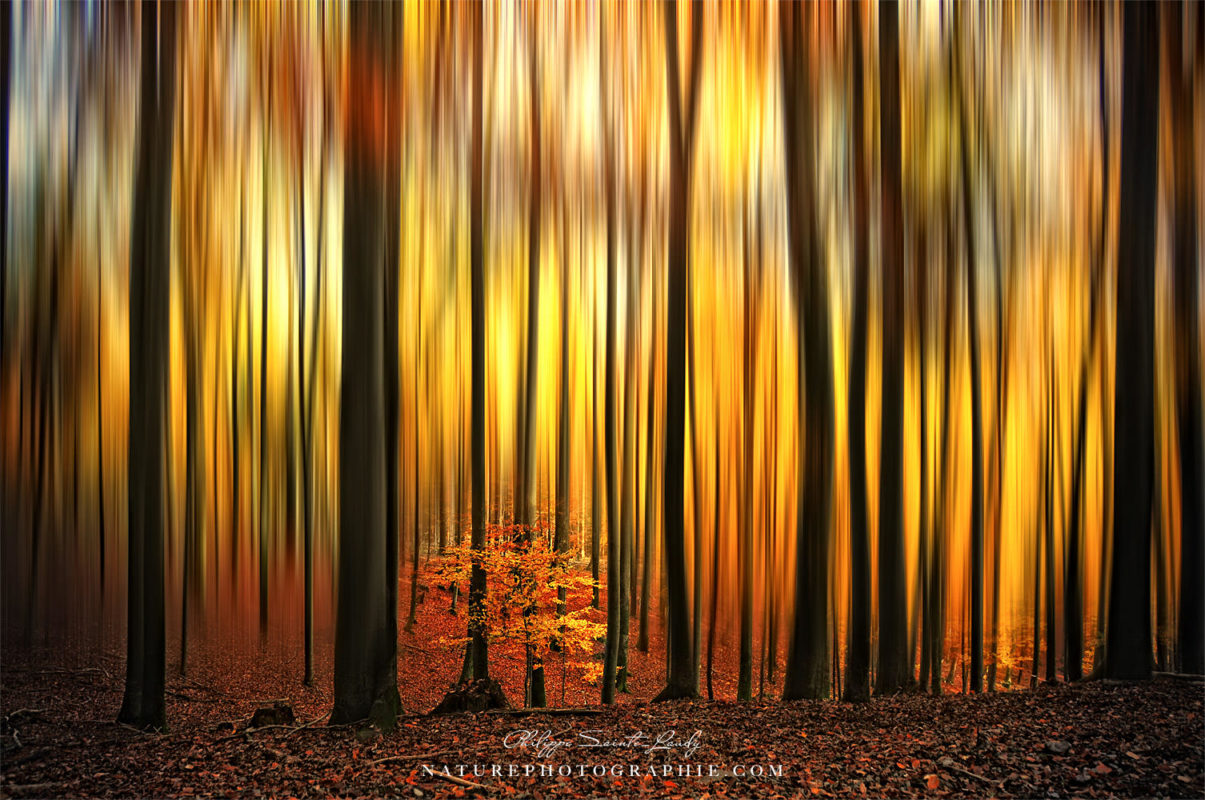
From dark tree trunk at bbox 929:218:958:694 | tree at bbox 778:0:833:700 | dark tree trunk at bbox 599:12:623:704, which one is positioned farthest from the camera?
dark tree trunk at bbox 929:218:958:694

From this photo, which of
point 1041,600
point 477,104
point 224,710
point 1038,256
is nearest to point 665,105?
point 477,104

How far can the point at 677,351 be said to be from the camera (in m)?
6.77

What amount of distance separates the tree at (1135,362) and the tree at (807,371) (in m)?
2.76

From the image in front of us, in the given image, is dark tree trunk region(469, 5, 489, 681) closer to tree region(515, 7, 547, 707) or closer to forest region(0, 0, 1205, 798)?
forest region(0, 0, 1205, 798)

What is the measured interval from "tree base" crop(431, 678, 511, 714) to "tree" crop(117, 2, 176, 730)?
258cm

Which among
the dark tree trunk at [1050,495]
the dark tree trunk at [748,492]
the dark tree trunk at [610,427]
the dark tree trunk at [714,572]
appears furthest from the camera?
the dark tree trunk at [748,492]

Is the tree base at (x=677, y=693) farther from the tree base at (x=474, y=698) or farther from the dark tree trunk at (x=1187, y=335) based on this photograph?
the dark tree trunk at (x=1187, y=335)

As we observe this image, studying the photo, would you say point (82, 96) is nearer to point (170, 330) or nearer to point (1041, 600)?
point (170, 330)

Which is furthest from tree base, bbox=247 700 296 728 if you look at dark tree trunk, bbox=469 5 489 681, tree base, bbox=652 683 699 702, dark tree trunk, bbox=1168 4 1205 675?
dark tree trunk, bbox=1168 4 1205 675

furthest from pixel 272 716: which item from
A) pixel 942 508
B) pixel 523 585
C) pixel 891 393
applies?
pixel 942 508

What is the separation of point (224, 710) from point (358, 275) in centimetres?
434

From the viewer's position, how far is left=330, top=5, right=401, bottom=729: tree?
5.09 meters

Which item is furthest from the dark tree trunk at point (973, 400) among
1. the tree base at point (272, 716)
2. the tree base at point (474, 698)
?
the tree base at point (272, 716)

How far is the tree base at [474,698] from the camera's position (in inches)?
209
